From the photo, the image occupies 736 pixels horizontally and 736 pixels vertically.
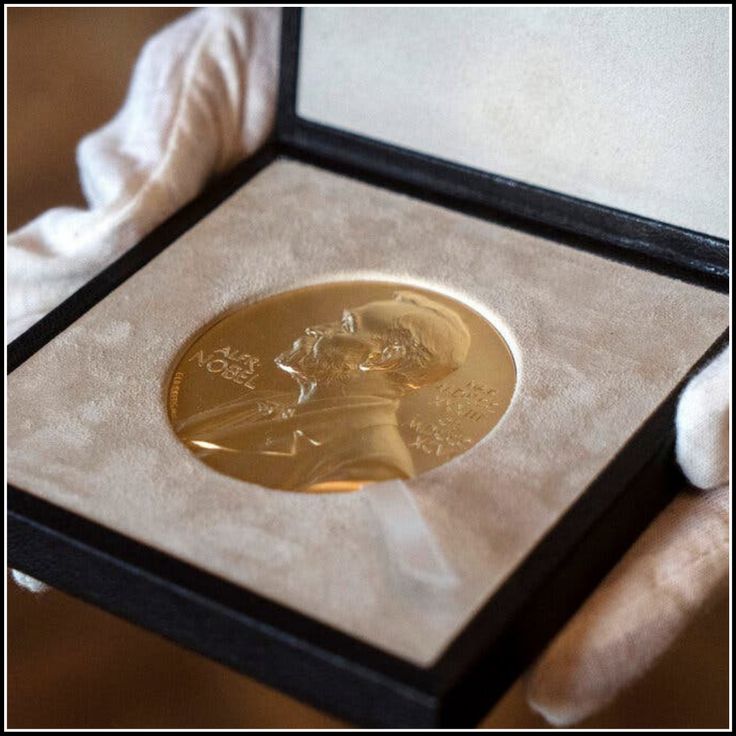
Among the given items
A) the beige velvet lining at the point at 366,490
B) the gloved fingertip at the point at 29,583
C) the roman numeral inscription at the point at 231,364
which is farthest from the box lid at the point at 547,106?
the gloved fingertip at the point at 29,583

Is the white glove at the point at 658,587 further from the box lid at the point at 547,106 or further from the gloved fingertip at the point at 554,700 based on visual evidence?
the box lid at the point at 547,106

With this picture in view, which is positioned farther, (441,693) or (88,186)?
(88,186)

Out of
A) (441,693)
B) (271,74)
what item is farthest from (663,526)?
(271,74)

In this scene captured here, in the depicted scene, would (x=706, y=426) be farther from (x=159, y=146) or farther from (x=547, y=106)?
(x=159, y=146)

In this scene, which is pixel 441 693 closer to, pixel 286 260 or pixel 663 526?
pixel 663 526

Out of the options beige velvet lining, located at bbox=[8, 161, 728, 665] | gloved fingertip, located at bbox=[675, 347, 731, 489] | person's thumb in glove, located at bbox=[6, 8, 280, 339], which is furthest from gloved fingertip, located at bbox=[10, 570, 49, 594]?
gloved fingertip, located at bbox=[675, 347, 731, 489]

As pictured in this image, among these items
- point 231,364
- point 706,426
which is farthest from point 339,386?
point 706,426
